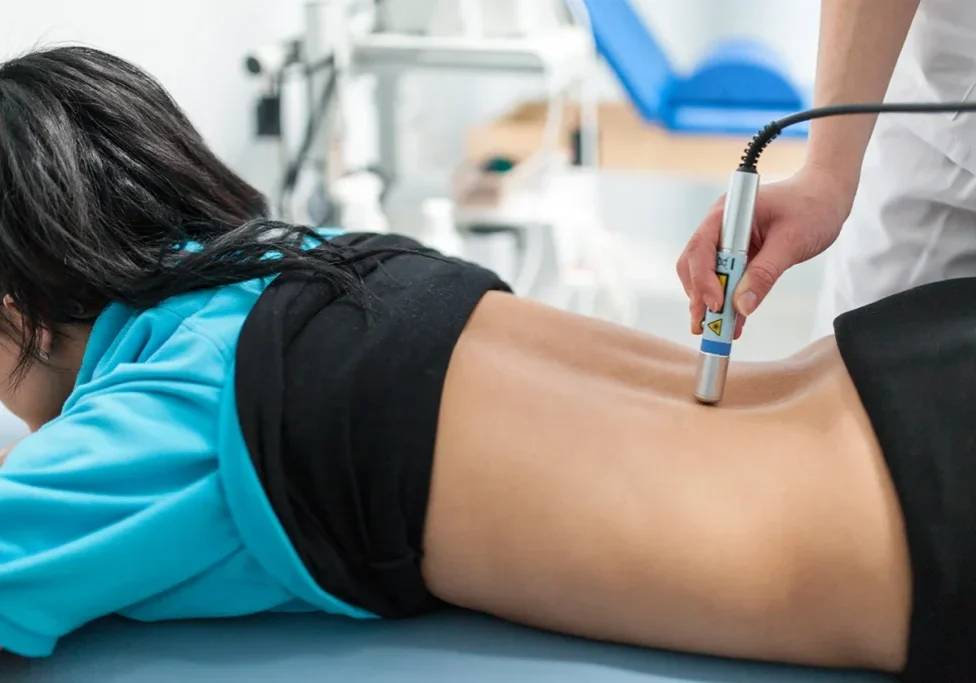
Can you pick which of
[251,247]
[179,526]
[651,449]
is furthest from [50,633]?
[651,449]

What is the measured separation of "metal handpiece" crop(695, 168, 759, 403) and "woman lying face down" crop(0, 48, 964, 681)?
36mm

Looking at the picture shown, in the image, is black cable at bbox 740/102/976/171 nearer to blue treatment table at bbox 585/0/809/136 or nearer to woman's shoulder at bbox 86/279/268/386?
woman's shoulder at bbox 86/279/268/386

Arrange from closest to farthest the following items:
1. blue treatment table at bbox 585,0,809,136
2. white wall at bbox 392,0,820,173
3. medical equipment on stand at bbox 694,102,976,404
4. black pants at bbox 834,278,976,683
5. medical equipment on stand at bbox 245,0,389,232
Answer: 1. black pants at bbox 834,278,976,683
2. medical equipment on stand at bbox 694,102,976,404
3. medical equipment on stand at bbox 245,0,389,232
4. blue treatment table at bbox 585,0,809,136
5. white wall at bbox 392,0,820,173

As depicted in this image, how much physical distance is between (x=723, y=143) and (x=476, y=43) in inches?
29.9

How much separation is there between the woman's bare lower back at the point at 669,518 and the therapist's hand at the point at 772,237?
94 millimetres

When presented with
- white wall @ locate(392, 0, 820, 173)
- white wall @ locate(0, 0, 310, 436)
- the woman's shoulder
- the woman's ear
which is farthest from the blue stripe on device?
white wall @ locate(392, 0, 820, 173)

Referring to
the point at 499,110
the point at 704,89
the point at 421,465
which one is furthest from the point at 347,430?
the point at 499,110

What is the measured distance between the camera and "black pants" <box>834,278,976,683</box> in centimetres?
64

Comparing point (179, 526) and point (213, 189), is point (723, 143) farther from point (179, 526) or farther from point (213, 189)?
point (179, 526)

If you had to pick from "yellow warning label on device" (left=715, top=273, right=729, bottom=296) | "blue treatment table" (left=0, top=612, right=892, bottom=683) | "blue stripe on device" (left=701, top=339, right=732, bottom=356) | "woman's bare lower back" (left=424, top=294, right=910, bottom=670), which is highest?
"yellow warning label on device" (left=715, top=273, right=729, bottom=296)

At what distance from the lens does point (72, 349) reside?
34.9 inches

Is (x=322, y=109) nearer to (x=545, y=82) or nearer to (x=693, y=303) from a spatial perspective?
(x=545, y=82)

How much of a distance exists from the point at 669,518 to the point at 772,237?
0.29 metres

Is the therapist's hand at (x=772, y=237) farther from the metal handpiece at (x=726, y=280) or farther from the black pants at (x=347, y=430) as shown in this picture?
the black pants at (x=347, y=430)
